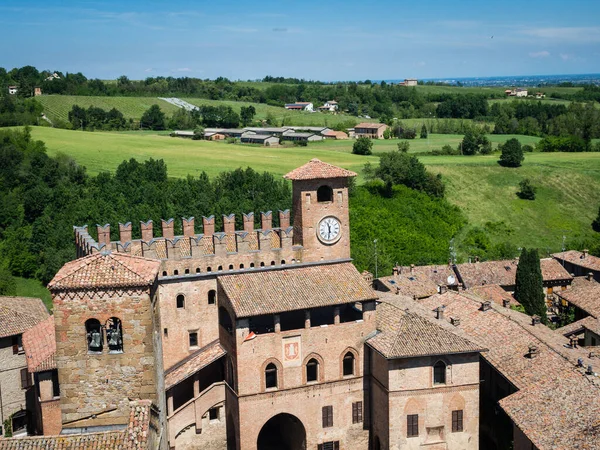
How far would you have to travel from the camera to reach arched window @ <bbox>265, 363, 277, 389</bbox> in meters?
35.4

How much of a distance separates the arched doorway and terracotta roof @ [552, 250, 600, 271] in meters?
35.2

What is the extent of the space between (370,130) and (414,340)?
310 feet

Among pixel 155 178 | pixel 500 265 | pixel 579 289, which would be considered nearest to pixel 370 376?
pixel 579 289

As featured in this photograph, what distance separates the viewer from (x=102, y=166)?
8906 cm

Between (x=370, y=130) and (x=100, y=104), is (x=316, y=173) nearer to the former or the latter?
(x=370, y=130)

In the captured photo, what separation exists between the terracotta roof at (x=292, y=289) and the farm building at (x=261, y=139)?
76282 mm

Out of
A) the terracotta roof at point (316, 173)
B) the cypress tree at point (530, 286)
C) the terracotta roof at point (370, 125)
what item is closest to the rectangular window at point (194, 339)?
the terracotta roof at point (316, 173)

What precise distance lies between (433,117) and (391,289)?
101 meters

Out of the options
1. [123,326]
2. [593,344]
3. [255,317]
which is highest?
[123,326]

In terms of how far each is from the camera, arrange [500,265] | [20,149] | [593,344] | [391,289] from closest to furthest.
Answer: [593,344], [391,289], [500,265], [20,149]

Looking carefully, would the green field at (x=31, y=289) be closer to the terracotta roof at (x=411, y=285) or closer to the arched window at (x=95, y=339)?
the terracotta roof at (x=411, y=285)

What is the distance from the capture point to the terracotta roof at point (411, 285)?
52.5 m

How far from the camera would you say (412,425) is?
34719mm

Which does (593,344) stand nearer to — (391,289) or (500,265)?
(391,289)
